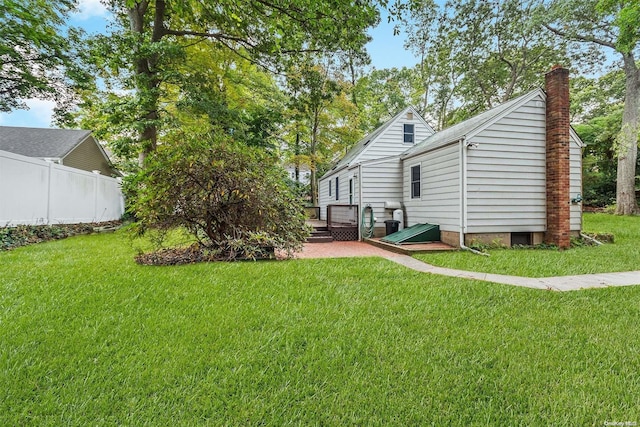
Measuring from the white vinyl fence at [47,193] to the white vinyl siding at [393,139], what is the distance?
35.0 feet

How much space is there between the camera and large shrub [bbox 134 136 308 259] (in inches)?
221

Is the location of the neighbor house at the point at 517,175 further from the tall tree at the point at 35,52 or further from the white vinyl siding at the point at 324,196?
the tall tree at the point at 35,52

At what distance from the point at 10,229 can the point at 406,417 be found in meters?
9.26

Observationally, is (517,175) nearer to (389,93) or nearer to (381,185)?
(381,185)

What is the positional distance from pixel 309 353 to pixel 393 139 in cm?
1256

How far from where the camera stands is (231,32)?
35.0ft

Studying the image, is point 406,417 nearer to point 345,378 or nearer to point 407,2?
point 345,378

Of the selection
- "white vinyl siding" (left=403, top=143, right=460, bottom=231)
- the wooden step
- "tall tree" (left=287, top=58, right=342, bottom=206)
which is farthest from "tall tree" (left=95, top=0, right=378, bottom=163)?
the wooden step

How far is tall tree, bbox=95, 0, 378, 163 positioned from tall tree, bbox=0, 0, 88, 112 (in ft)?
5.57

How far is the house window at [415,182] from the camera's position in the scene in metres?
9.75

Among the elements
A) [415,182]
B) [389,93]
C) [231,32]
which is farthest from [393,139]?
[389,93]

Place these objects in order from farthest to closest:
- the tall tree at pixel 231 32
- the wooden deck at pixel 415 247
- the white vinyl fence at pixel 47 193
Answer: the wooden deck at pixel 415 247, the white vinyl fence at pixel 47 193, the tall tree at pixel 231 32

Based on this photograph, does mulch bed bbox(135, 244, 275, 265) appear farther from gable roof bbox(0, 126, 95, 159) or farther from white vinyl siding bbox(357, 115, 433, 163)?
gable roof bbox(0, 126, 95, 159)

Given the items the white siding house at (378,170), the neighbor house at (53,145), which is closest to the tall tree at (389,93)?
the white siding house at (378,170)
